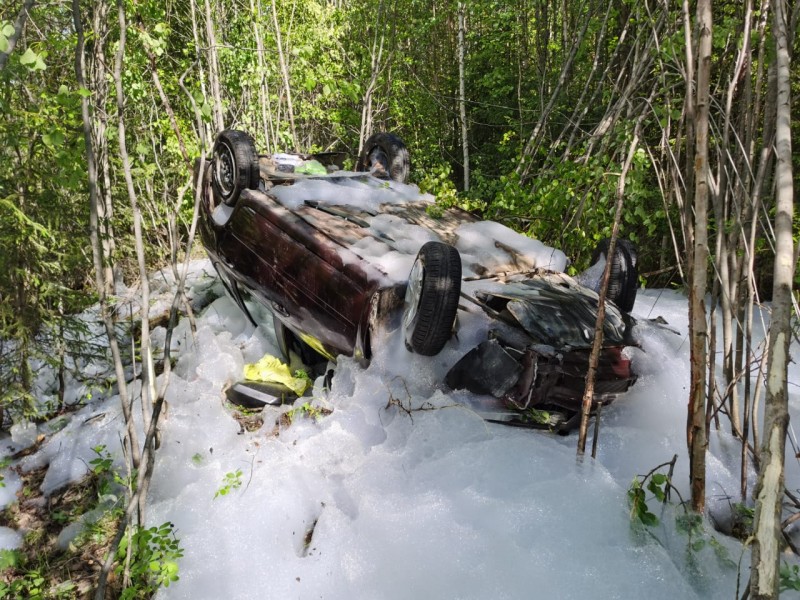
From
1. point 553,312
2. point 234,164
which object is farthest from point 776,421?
point 234,164

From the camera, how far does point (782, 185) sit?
4.10 ft

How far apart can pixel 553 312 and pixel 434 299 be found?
2.24 feet

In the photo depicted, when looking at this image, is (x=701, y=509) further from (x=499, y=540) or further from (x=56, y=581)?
(x=56, y=581)

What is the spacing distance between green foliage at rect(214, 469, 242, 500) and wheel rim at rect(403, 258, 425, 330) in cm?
102

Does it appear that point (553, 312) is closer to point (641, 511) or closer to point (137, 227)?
point (641, 511)

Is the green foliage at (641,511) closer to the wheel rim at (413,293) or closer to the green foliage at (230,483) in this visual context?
the wheel rim at (413,293)

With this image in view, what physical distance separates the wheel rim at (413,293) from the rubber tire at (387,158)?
7.84 ft

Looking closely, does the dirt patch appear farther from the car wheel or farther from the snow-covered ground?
the car wheel

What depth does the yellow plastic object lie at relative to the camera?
10.4 feet

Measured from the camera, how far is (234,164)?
3.70m

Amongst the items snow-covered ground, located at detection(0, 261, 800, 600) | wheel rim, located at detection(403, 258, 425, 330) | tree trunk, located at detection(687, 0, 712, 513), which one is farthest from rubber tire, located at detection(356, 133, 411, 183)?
tree trunk, located at detection(687, 0, 712, 513)

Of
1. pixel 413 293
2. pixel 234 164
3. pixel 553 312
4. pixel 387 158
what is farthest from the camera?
pixel 387 158

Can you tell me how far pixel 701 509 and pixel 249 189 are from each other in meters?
3.19

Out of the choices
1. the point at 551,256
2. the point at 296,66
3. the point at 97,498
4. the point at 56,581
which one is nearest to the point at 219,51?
the point at 296,66
